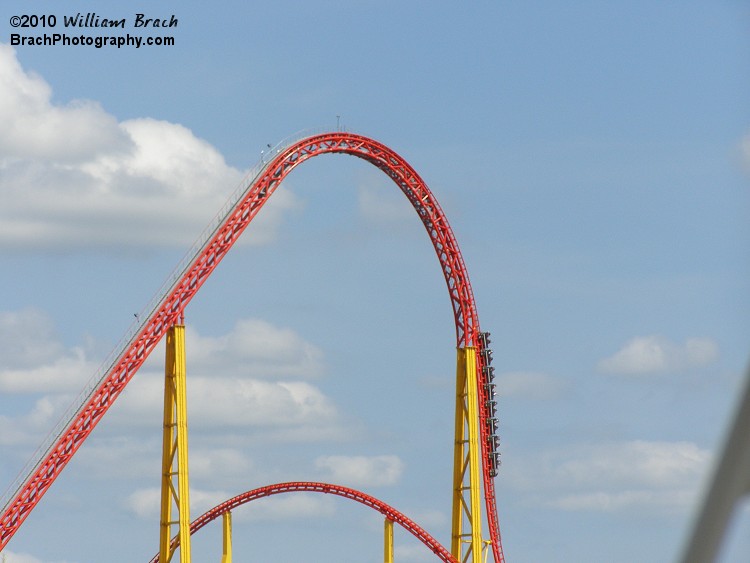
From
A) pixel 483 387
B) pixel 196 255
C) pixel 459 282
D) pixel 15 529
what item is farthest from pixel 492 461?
pixel 15 529

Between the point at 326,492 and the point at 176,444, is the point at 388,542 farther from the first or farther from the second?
the point at 176,444

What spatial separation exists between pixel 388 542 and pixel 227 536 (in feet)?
14.3

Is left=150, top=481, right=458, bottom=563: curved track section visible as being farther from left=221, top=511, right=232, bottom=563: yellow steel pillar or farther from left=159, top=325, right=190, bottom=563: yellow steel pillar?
left=159, top=325, right=190, bottom=563: yellow steel pillar

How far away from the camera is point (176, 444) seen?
3170 cm

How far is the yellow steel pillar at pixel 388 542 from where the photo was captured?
39594 millimetres

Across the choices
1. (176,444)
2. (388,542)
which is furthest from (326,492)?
(176,444)

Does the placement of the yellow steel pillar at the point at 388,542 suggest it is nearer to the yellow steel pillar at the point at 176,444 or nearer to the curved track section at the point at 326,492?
the curved track section at the point at 326,492

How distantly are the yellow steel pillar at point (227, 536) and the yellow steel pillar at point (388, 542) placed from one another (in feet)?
13.7

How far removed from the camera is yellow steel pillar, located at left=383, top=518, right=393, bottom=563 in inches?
1559

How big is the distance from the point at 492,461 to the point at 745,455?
39786 millimetres

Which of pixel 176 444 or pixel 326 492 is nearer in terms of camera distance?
pixel 176 444

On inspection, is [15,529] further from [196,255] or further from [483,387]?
[483,387]

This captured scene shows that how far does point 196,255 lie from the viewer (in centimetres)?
3325

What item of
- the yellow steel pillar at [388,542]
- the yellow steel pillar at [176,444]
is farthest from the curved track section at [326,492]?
the yellow steel pillar at [176,444]
